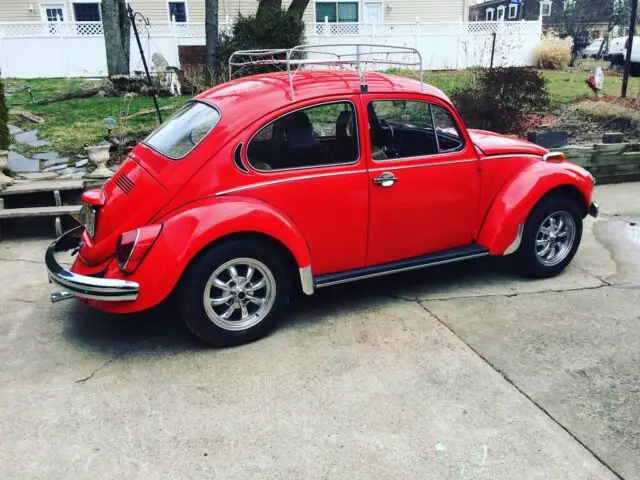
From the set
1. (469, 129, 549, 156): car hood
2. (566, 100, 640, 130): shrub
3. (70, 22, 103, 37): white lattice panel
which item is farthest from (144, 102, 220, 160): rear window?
(70, 22, 103, 37): white lattice panel

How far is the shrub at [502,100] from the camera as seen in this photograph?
8.92 metres

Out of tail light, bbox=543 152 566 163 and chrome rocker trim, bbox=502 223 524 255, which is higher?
tail light, bbox=543 152 566 163

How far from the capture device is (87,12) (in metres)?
24.0

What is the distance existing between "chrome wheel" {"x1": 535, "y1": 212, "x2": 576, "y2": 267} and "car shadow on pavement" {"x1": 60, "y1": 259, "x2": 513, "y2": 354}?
368mm

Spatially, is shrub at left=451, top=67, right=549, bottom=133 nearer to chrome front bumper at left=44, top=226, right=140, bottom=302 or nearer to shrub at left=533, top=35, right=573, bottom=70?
chrome front bumper at left=44, top=226, right=140, bottom=302

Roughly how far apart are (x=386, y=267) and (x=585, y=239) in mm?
2876

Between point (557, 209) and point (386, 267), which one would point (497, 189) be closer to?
point (557, 209)

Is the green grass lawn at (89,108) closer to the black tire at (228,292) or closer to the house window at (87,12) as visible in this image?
the black tire at (228,292)

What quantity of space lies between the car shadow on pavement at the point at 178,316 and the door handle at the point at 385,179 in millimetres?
984

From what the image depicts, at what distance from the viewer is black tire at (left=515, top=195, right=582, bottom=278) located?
4.74 meters

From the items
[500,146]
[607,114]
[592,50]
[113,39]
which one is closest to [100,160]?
[500,146]

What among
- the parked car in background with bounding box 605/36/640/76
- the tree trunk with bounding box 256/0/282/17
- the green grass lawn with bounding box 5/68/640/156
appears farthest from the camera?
the parked car in background with bounding box 605/36/640/76

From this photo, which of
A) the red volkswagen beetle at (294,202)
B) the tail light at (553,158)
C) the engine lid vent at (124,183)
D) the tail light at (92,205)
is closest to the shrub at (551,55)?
the tail light at (553,158)

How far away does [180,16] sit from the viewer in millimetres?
24344
